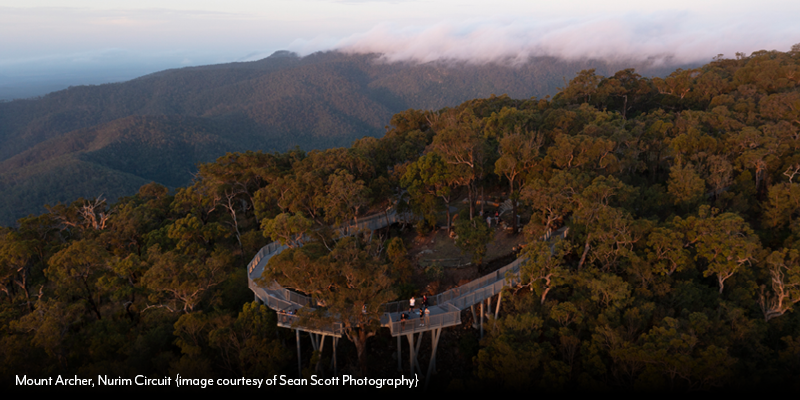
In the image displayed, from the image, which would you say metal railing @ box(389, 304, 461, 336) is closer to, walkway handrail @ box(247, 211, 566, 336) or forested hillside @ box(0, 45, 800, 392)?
walkway handrail @ box(247, 211, 566, 336)

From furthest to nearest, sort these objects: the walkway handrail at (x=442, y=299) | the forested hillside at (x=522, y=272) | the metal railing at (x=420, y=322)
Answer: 1. the walkway handrail at (x=442, y=299)
2. the metal railing at (x=420, y=322)
3. the forested hillside at (x=522, y=272)

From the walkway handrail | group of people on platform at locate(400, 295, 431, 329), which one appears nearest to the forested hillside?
the walkway handrail

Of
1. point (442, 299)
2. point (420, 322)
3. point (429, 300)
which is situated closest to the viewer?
point (420, 322)

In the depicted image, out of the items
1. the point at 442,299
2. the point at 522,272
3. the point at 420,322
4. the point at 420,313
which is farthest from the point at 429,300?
the point at 522,272

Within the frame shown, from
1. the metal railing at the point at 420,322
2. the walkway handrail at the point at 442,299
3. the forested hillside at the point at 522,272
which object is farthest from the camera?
the walkway handrail at the point at 442,299

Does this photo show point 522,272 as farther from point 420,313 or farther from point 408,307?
point 408,307

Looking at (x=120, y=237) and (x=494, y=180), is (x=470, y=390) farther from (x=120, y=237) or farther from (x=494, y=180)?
(x=120, y=237)

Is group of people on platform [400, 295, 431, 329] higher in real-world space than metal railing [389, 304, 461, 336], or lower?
higher

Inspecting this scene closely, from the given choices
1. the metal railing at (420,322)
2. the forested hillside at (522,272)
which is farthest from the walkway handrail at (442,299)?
the forested hillside at (522,272)

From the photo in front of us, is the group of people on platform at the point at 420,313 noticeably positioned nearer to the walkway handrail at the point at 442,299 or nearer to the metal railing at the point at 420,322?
the metal railing at the point at 420,322
